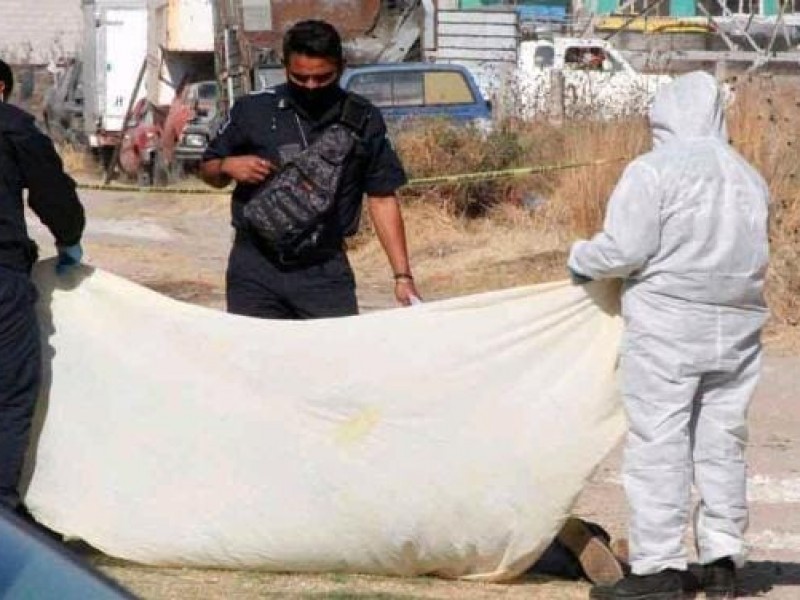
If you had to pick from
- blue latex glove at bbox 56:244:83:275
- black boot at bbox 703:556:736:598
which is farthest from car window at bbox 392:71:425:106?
black boot at bbox 703:556:736:598

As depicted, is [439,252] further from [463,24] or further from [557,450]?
[463,24]

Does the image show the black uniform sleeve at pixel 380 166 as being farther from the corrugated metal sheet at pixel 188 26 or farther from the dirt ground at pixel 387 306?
the corrugated metal sheet at pixel 188 26

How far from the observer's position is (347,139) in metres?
6.99

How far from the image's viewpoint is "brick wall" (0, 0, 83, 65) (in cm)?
4662

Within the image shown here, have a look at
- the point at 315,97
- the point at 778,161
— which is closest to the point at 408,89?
the point at 778,161

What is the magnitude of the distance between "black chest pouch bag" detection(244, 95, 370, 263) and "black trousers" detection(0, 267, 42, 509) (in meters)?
0.80

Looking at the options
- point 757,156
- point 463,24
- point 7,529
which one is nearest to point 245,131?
point 7,529

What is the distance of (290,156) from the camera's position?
275 inches

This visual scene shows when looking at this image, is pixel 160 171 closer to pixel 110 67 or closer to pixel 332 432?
pixel 110 67

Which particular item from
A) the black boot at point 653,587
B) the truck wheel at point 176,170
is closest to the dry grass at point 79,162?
the truck wheel at point 176,170

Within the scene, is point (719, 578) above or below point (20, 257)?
below

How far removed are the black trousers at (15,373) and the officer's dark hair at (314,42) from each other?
45.7 inches

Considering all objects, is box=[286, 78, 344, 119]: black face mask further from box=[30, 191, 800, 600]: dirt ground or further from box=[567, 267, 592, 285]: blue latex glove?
box=[30, 191, 800, 600]: dirt ground

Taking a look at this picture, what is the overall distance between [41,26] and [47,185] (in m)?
41.5
